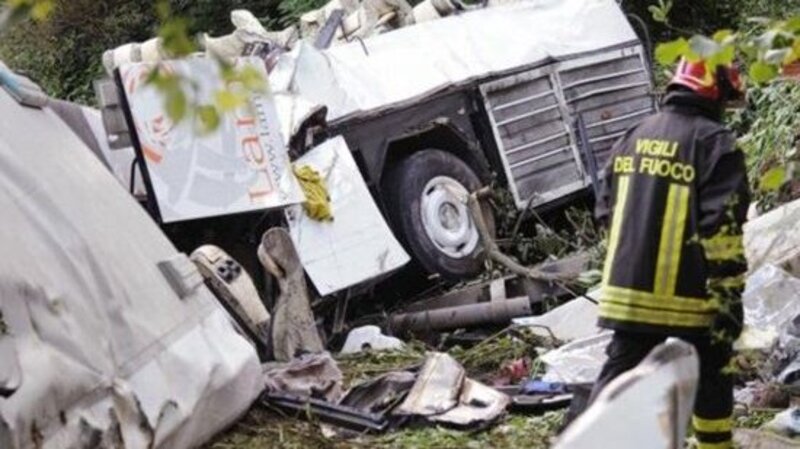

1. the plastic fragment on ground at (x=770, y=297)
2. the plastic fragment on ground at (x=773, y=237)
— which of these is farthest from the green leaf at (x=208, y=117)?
the plastic fragment on ground at (x=773, y=237)

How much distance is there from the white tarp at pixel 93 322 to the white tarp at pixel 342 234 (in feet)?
3.78

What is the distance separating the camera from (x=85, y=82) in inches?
717

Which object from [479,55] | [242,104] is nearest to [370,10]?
[479,55]

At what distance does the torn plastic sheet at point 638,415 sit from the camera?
1.88m

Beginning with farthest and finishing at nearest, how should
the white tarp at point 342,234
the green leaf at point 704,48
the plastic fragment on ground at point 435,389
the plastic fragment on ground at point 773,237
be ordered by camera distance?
the white tarp at point 342,234 → the plastic fragment on ground at point 773,237 → the plastic fragment on ground at point 435,389 → the green leaf at point 704,48

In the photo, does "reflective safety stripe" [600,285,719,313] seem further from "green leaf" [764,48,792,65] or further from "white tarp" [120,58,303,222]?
"white tarp" [120,58,303,222]

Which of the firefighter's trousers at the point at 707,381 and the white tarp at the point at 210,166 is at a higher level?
the white tarp at the point at 210,166

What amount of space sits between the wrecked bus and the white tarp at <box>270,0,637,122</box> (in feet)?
0.03

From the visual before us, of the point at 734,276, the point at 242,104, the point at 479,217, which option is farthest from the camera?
the point at 479,217

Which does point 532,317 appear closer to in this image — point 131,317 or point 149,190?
point 149,190

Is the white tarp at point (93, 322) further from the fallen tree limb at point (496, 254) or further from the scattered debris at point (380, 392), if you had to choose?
the fallen tree limb at point (496, 254)

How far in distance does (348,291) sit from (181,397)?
7.61ft

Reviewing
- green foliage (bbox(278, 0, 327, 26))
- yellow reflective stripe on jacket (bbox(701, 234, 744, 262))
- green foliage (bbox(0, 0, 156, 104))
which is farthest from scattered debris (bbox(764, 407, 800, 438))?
green foliage (bbox(0, 0, 156, 104))

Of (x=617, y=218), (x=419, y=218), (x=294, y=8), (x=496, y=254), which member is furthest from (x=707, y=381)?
(x=294, y=8)
